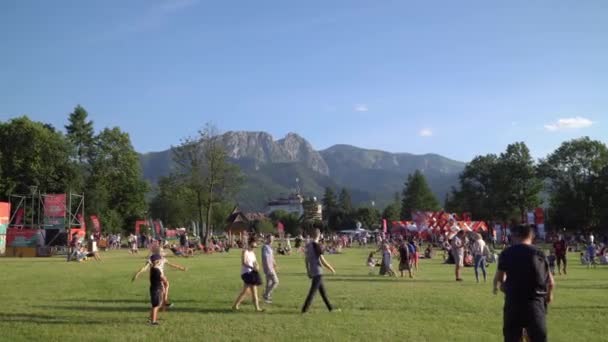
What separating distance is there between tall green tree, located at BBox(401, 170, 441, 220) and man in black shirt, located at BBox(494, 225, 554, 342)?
110 m

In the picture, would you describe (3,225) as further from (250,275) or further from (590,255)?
(590,255)

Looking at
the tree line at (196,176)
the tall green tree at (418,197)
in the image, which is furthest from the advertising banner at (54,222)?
the tall green tree at (418,197)

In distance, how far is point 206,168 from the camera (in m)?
55.6

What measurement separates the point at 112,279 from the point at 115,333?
11.3 m

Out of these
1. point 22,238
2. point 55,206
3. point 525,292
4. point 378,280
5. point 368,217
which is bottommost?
point 378,280

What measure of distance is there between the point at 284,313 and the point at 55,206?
34422 mm

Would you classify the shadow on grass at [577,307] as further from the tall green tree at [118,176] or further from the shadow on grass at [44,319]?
the tall green tree at [118,176]

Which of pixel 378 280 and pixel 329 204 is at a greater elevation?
pixel 329 204

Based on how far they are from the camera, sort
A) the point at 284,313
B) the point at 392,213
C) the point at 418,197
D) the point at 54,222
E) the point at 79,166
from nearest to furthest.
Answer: the point at 284,313 → the point at 54,222 → the point at 79,166 → the point at 418,197 → the point at 392,213

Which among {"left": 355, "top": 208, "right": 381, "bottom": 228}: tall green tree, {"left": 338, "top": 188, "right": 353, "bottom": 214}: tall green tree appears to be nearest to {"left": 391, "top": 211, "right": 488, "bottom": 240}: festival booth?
{"left": 355, "top": 208, "right": 381, "bottom": 228}: tall green tree

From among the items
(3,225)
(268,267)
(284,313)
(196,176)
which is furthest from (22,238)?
(284,313)

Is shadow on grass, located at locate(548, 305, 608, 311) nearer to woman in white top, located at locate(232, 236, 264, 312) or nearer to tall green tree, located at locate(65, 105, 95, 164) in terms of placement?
woman in white top, located at locate(232, 236, 264, 312)

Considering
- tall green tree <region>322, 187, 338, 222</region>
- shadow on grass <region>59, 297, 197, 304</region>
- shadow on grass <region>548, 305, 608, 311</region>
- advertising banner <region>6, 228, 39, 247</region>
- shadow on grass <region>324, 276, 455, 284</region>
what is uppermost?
tall green tree <region>322, 187, 338, 222</region>

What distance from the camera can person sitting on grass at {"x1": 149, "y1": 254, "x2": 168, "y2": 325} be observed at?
36.3 feet
